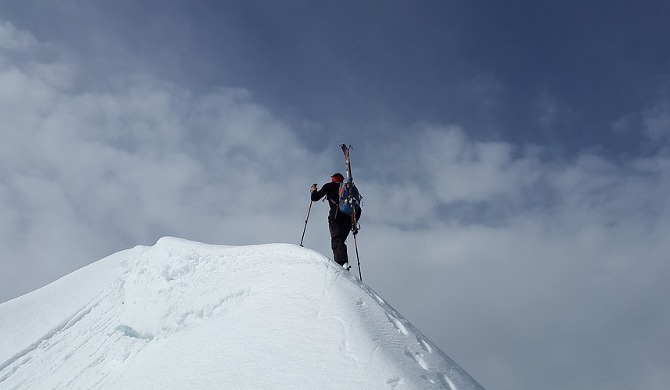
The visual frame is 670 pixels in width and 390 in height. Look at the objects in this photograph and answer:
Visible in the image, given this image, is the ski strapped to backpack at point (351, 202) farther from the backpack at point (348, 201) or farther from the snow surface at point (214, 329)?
the snow surface at point (214, 329)

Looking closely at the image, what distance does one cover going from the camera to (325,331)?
4.60 metres

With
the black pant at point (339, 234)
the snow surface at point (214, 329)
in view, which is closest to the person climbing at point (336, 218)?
the black pant at point (339, 234)

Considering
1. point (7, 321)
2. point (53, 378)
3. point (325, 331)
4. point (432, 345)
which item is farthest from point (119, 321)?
point (432, 345)

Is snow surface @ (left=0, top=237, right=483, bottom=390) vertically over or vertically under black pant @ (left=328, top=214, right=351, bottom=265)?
under

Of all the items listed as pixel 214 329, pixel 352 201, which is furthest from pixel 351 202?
pixel 214 329

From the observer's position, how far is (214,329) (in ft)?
17.4

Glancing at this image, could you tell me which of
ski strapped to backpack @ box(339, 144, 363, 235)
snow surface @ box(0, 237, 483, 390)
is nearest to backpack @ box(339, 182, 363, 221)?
ski strapped to backpack @ box(339, 144, 363, 235)

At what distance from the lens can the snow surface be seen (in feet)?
13.8

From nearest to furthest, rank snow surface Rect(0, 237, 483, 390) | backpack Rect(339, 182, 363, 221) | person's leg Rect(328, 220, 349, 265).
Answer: snow surface Rect(0, 237, 483, 390), person's leg Rect(328, 220, 349, 265), backpack Rect(339, 182, 363, 221)

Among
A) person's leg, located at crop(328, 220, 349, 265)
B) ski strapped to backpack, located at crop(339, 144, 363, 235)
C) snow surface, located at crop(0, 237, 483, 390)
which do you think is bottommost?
snow surface, located at crop(0, 237, 483, 390)

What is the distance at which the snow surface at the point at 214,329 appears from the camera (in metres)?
4.20

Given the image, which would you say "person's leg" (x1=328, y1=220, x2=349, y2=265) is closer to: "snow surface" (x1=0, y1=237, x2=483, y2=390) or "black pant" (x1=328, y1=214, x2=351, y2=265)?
"black pant" (x1=328, y1=214, x2=351, y2=265)

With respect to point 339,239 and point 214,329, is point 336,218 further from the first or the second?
point 214,329

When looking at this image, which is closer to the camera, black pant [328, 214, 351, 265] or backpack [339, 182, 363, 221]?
black pant [328, 214, 351, 265]
